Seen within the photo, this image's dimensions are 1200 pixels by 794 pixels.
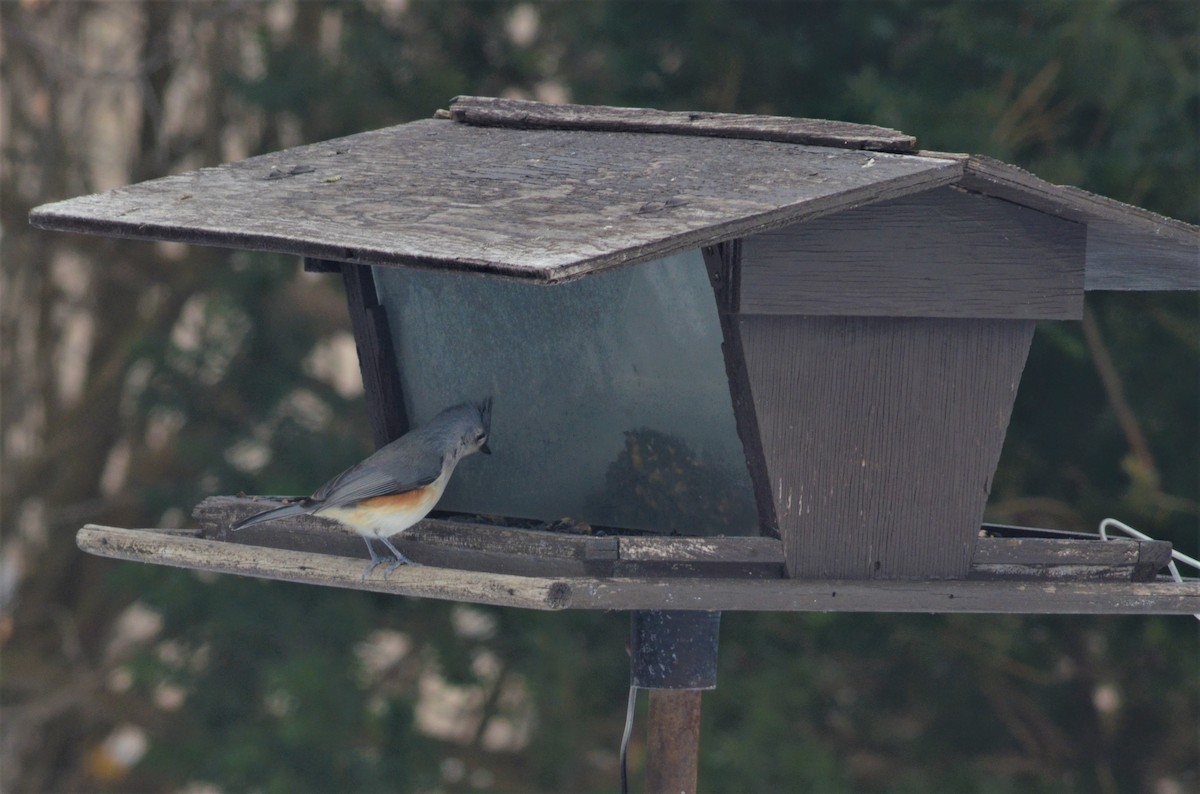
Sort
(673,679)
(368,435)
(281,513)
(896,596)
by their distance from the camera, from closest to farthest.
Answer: (896,596), (281,513), (673,679), (368,435)

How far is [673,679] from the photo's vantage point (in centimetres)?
267

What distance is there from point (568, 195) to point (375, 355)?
773 millimetres

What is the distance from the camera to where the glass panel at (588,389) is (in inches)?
103

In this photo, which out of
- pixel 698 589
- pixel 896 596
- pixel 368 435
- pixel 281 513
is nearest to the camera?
pixel 698 589

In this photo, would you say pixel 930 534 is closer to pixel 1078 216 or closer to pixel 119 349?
pixel 1078 216

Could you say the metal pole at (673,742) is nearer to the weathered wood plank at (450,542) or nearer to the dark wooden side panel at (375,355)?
the weathered wood plank at (450,542)

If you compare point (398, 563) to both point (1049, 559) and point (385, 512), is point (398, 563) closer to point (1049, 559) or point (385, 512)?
point (385, 512)

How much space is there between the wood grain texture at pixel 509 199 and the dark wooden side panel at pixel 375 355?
0.29 metres

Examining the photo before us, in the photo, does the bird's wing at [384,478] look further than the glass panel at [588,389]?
No

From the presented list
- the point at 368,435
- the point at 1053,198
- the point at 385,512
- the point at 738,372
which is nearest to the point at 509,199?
the point at 738,372

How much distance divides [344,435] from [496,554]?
11.8ft

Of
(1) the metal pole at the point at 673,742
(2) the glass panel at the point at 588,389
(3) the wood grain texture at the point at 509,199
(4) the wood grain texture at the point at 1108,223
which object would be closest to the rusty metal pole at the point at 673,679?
(1) the metal pole at the point at 673,742

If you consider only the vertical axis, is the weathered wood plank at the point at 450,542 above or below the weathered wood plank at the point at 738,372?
below

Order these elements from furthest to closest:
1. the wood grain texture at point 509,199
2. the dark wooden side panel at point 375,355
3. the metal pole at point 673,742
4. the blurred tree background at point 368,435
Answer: the blurred tree background at point 368,435, the dark wooden side panel at point 375,355, the metal pole at point 673,742, the wood grain texture at point 509,199
